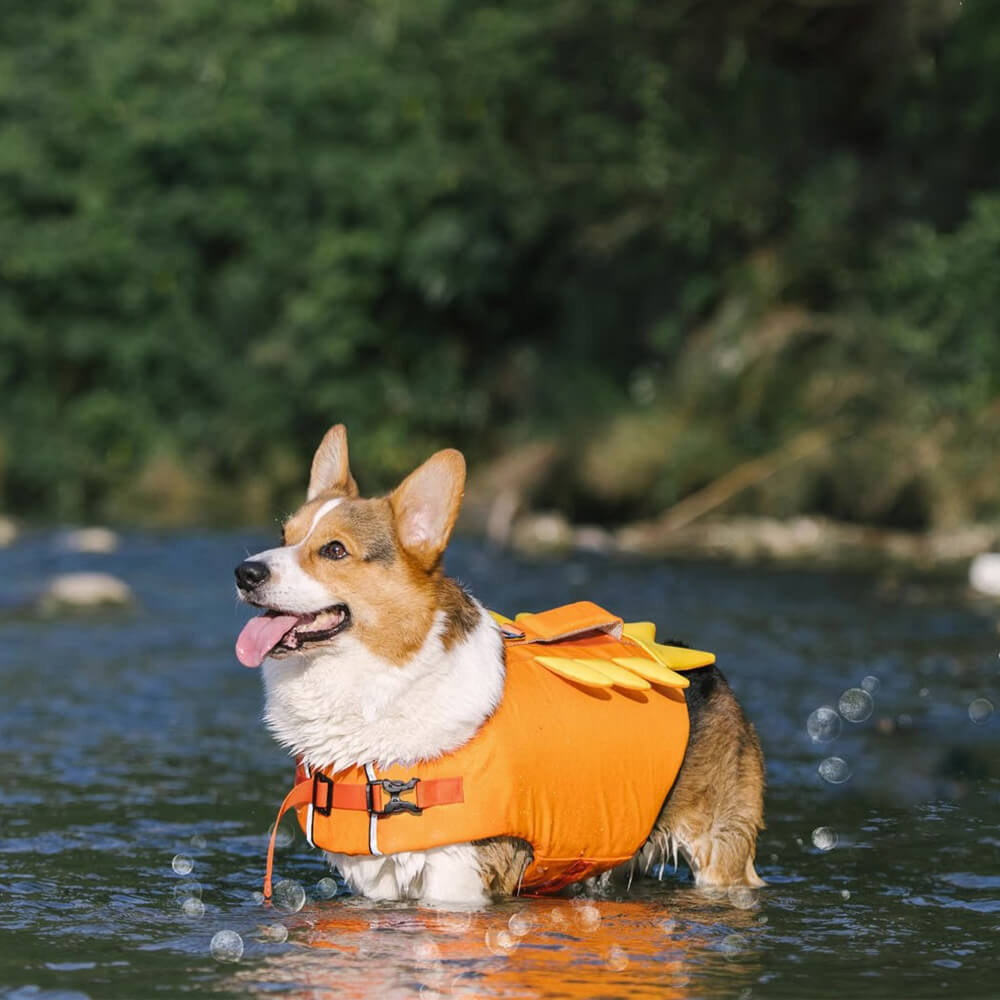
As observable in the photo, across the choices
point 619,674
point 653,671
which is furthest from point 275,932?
point 653,671

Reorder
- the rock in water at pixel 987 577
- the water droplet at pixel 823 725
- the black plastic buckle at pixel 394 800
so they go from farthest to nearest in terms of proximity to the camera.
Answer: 1. the rock in water at pixel 987 577
2. the water droplet at pixel 823 725
3. the black plastic buckle at pixel 394 800

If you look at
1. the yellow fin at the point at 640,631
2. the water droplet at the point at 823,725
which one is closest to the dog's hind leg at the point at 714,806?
the yellow fin at the point at 640,631

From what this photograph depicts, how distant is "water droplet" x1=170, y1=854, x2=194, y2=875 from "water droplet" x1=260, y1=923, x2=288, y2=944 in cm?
99

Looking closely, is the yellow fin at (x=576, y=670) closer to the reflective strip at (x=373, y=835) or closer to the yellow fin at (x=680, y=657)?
the yellow fin at (x=680, y=657)

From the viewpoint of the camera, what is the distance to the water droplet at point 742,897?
21.5ft

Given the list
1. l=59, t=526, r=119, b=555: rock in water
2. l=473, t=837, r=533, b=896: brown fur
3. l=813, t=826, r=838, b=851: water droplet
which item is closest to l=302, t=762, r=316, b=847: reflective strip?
l=473, t=837, r=533, b=896: brown fur

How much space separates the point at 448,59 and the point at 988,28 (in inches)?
435

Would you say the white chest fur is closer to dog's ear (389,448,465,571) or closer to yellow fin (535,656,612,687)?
dog's ear (389,448,465,571)

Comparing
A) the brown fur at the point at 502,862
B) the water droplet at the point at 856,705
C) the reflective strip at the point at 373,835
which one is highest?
the water droplet at the point at 856,705

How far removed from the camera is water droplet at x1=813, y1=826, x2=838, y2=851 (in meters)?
7.68

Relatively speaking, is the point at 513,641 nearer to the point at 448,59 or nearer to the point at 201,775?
the point at 201,775

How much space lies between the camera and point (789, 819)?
8.26m

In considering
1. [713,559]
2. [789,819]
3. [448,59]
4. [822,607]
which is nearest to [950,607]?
[822,607]

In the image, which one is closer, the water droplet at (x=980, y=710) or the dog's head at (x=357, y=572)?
the dog's head at (x=357, y=572)
